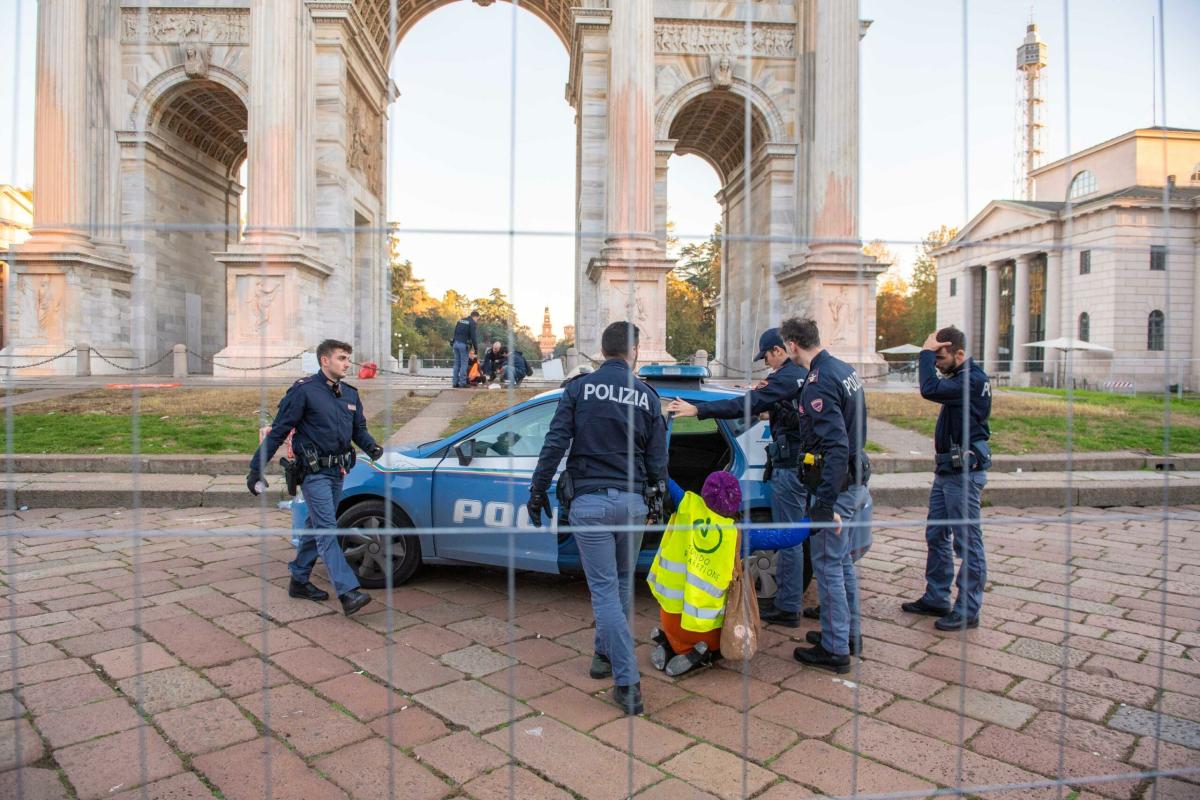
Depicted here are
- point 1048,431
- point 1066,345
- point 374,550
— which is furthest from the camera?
point 1048,431

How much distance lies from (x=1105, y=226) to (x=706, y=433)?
3026 mm

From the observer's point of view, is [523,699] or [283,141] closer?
[523,699]

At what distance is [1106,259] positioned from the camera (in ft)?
11.0

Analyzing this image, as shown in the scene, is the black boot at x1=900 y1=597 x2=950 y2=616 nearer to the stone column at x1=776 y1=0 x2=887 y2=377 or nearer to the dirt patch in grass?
the dirt patch in grass

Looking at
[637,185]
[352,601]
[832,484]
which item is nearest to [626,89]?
[637,185]

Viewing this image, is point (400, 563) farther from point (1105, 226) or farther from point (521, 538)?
point (1105, 226)

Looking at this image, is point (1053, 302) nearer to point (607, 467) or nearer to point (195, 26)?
point (607, 467)

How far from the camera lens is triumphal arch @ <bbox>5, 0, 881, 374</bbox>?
1853 cm

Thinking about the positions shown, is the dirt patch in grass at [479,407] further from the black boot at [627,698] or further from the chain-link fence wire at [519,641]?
the black boot at [627,698]

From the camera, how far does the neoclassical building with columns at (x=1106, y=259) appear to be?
3.07m

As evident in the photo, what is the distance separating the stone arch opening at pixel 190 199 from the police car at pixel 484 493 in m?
16.0

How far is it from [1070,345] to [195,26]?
24.8m

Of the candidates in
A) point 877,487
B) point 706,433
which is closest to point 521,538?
point 706,433

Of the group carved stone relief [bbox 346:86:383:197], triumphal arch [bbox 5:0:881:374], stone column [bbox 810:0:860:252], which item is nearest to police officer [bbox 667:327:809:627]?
triumphal arch [bbox 5:0:881:374]
